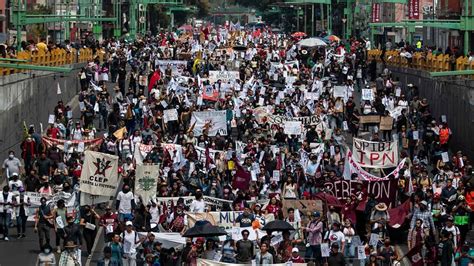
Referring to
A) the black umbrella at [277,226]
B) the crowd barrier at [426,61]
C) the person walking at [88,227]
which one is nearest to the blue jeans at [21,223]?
the person walking at [88,227]

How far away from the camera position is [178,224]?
27672 millimetres

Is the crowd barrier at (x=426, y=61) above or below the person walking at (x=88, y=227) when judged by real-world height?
above

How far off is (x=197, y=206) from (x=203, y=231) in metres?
3.59

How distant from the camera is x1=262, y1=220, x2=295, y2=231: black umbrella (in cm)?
2602

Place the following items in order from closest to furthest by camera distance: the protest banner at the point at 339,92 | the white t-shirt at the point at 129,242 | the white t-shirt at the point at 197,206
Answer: the white t-shirt at the point at 129,242 → the white t-shirt at the point at 197,206 → the protest banner at the point at 339,92

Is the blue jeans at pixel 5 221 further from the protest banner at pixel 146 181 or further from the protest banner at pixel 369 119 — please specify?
the protest banner at pixel 369 119

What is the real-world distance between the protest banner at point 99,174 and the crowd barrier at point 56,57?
11308 millimetres

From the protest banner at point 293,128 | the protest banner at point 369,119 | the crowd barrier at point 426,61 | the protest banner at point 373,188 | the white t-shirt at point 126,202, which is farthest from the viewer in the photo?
the crowd barrier at point 426,61

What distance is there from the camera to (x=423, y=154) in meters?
38.7

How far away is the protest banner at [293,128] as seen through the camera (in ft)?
135

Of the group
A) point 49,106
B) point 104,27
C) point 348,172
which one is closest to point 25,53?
point 49,106

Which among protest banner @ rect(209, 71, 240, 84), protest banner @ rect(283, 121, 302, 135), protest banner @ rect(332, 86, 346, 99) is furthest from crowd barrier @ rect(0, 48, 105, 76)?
protest banner @ rect(332, 86, 346, 99)

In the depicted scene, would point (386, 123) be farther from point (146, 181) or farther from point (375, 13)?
point (375, 13)

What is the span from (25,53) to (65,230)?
22634 mm
